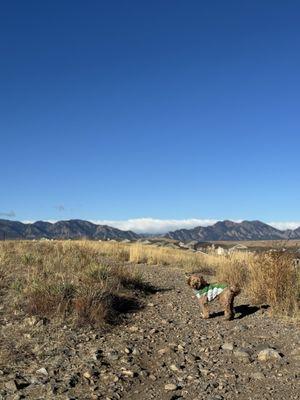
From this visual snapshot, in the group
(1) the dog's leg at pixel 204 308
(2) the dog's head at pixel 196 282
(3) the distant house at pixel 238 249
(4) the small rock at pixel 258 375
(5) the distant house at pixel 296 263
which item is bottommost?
(4) the small rock at pixel 258 375

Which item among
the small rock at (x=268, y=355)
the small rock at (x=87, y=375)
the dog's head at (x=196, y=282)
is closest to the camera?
the small rock at (x=87, y=375)

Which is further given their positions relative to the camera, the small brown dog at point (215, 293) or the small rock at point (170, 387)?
the small brown dog at point (215, 293)

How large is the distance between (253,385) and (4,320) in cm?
419

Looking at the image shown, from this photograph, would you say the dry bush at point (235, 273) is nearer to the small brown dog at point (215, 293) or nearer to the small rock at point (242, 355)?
the small brown dog at point (215, 293)

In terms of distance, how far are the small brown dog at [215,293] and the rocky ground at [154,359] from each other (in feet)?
0.68

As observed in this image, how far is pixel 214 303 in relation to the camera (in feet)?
36.0

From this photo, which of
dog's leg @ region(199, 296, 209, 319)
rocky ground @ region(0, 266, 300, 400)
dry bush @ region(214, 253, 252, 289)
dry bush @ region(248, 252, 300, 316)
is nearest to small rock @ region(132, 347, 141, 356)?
rocky ground @ region(0, 266, 300, 400)

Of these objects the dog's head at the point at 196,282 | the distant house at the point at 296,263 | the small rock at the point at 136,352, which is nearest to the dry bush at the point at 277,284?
the distant house at the point at 296,263

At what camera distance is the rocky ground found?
591 cm

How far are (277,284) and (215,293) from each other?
1.50m

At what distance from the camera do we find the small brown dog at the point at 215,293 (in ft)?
30.3

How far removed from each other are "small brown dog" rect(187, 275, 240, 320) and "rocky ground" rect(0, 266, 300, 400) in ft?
0.68

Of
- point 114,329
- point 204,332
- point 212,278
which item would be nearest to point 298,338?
point 204,332

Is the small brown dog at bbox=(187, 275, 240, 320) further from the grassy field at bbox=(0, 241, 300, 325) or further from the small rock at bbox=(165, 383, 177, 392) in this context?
the small rock at bbox=(165, 383, 177, 392)
